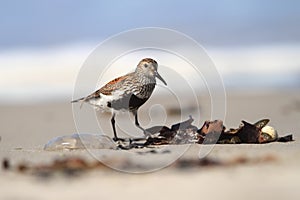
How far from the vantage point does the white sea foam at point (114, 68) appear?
13977mm

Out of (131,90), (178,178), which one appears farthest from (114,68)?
(178,178)

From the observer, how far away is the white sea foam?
14.0 metres

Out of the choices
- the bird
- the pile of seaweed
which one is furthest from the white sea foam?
the bird

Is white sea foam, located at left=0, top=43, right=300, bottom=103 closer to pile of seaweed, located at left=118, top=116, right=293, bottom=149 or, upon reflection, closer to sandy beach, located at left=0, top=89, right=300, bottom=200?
pile of seaweed, located at left=118, top=116, right=293, bottom=149

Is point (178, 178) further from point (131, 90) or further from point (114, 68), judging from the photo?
point (114, 68)

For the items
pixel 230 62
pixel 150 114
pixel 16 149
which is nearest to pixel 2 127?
pixel 150 114

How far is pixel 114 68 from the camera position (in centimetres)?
1512

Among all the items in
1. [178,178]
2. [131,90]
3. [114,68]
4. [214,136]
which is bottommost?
[178,178]

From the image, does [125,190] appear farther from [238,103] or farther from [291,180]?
[238,103]

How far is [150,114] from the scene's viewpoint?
9.46 metres

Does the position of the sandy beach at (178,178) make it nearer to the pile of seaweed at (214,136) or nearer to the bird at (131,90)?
the pile of seaweed at (214,136)

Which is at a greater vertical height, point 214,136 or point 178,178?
point 214,136

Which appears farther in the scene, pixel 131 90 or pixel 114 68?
pixel 114 68

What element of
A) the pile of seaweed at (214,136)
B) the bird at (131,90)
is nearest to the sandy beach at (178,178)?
the pile of seaweed at (214,136)
